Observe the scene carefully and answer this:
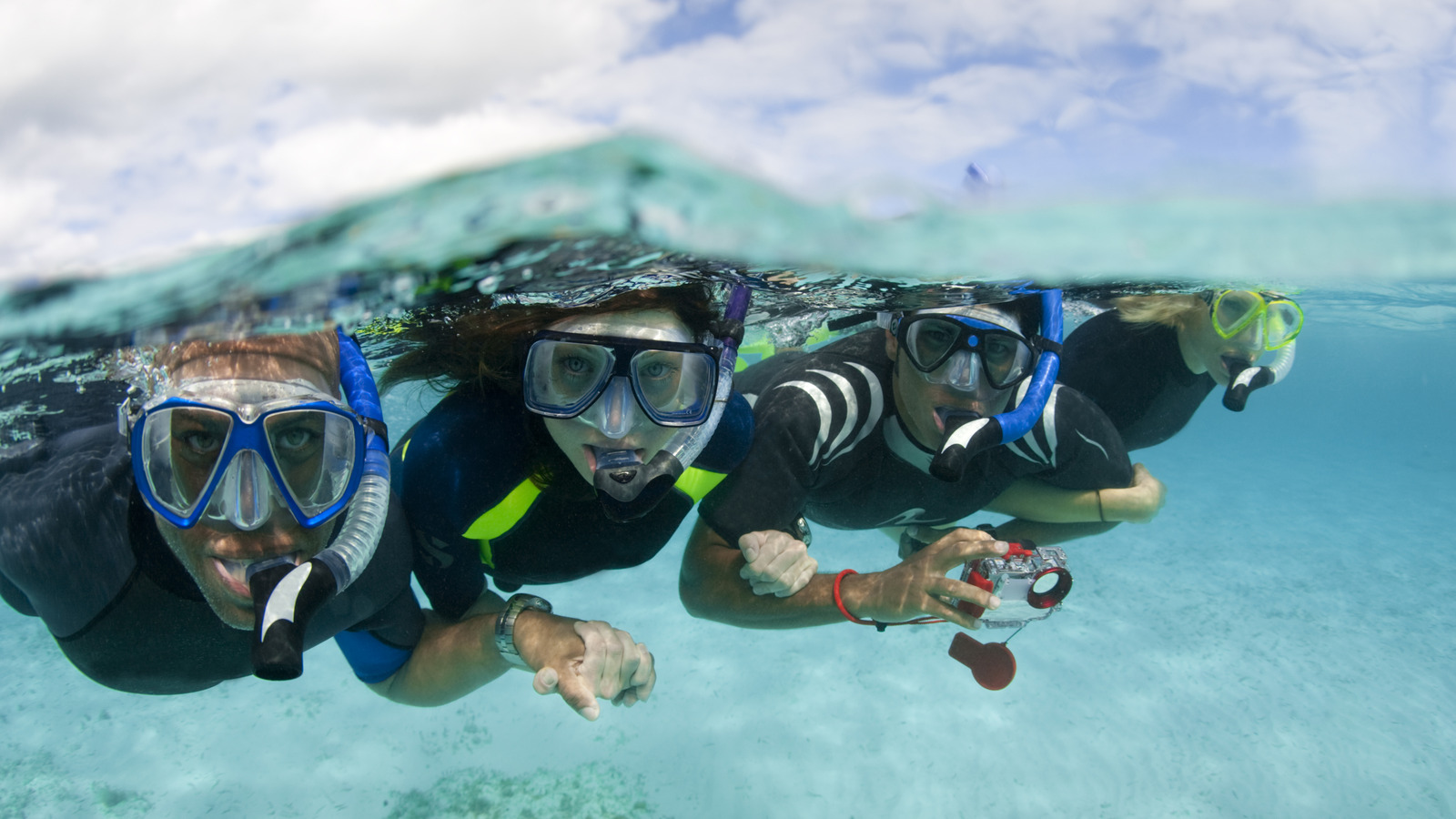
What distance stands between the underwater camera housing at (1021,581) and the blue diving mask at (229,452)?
9.60ft

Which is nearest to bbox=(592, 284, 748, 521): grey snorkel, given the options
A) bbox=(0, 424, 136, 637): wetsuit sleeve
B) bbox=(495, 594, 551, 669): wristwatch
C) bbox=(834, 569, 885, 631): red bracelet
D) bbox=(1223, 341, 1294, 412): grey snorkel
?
bbox=(495, 594, 551, 669): wristwatch

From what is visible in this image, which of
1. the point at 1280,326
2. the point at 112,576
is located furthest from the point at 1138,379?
the point at 112,576

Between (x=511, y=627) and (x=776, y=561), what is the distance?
1208 mm

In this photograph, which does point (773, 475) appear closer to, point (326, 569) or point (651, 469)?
point (651, 469)

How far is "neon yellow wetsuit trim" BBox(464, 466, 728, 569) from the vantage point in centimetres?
339

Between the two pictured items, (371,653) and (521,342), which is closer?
(521,342)

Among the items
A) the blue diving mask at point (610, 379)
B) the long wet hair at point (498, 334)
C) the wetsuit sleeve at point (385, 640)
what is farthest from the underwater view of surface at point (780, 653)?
the wetsuit sleeve at point (385, 640)

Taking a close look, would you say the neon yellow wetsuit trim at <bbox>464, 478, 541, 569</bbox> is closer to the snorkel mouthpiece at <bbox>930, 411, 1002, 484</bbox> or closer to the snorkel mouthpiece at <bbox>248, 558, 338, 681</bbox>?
the snorkel mouthpiece at <bbox>248, 558, 338, 681</bbox>

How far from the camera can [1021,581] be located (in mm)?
3408

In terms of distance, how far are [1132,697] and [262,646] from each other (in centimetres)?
883

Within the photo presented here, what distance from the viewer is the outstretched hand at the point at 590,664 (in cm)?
229

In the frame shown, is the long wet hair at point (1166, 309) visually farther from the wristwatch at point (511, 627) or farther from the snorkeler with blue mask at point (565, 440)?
the wristwatch at point (511, 627)

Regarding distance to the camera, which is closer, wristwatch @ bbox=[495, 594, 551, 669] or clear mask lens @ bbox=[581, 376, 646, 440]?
wristwatch @ bbox=[495, 594, 551, 669]

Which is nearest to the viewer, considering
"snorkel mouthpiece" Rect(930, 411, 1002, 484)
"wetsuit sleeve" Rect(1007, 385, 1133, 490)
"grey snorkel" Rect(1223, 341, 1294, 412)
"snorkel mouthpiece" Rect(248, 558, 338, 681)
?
"snorkel mouthpiece" Rect(248, 558, 338, 681)
